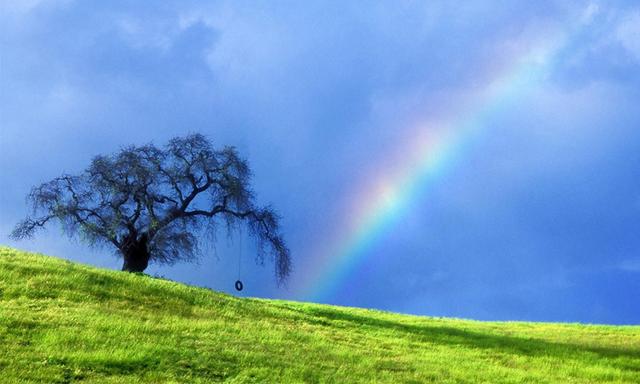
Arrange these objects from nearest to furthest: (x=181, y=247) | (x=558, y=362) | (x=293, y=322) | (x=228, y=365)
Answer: (x=228, y=365) < (x=558, y=362) < (x=293, y=322) < (x=181, y=247)

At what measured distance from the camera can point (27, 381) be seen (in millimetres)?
13391

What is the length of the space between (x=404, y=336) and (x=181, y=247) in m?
19.0

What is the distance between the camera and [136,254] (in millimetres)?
42812

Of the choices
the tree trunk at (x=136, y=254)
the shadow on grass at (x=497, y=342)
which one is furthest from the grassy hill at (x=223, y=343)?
the tree trunk at (x=136, y=254)

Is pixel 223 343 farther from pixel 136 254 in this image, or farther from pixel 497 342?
pixel 136 254

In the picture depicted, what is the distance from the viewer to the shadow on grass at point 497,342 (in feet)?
88.5

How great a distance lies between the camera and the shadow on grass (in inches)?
1062

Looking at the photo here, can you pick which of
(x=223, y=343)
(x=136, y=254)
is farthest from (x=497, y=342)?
(x=136, y=254)

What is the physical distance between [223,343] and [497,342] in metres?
14.0

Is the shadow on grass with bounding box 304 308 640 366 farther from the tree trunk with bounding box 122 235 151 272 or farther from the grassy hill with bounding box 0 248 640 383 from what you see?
the tree trunk with bounding box 122 235 151 272

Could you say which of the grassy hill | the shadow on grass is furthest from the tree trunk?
the shadow on grass

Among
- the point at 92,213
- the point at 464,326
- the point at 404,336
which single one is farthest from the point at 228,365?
the point at 92,213

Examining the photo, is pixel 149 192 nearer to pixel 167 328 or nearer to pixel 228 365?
pixel 167 328

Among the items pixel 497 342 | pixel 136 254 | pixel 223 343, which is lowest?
pixel 223 343
